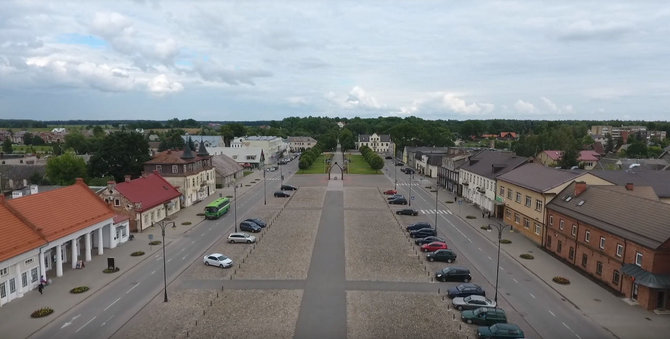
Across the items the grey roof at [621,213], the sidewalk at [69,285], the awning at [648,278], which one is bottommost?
the sidewalk at [69,285]

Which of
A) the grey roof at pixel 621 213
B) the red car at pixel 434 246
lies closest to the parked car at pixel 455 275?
the red car at pixel 434 246

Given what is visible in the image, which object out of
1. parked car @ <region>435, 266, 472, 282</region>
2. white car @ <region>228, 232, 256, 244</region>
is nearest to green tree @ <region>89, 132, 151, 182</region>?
white car @ <region>228, 232, 256, 244</region>

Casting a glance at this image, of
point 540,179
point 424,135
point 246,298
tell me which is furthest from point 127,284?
point 424,135

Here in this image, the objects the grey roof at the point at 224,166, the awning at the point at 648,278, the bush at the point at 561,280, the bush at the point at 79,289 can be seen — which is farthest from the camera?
the grey roof at the point at 224,166

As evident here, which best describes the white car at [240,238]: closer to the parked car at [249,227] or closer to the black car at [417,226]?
the parked car at [249,227]

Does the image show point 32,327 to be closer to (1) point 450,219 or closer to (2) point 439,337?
(2) point 439,337
